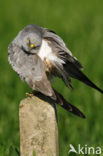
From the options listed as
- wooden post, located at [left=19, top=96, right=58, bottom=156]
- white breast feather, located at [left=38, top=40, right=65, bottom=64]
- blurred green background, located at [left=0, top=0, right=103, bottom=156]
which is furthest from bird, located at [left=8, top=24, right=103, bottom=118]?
blurred green background, located at [left=0, top=0, right=103, bottom=156]

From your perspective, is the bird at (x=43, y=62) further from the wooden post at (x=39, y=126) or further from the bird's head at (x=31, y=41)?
the wooden post at (x=39, y=126)

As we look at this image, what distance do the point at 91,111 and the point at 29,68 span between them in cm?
276

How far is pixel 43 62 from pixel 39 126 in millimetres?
535

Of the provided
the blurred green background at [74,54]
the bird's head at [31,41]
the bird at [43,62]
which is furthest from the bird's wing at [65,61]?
the blurred green background at [74,54]

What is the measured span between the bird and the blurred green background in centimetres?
90

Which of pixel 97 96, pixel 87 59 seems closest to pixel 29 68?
pixel 97 96

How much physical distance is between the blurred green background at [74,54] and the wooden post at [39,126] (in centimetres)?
66

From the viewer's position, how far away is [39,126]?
4.04 meters

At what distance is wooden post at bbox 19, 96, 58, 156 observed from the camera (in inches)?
158

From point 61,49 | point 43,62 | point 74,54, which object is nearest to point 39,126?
point 43,62
